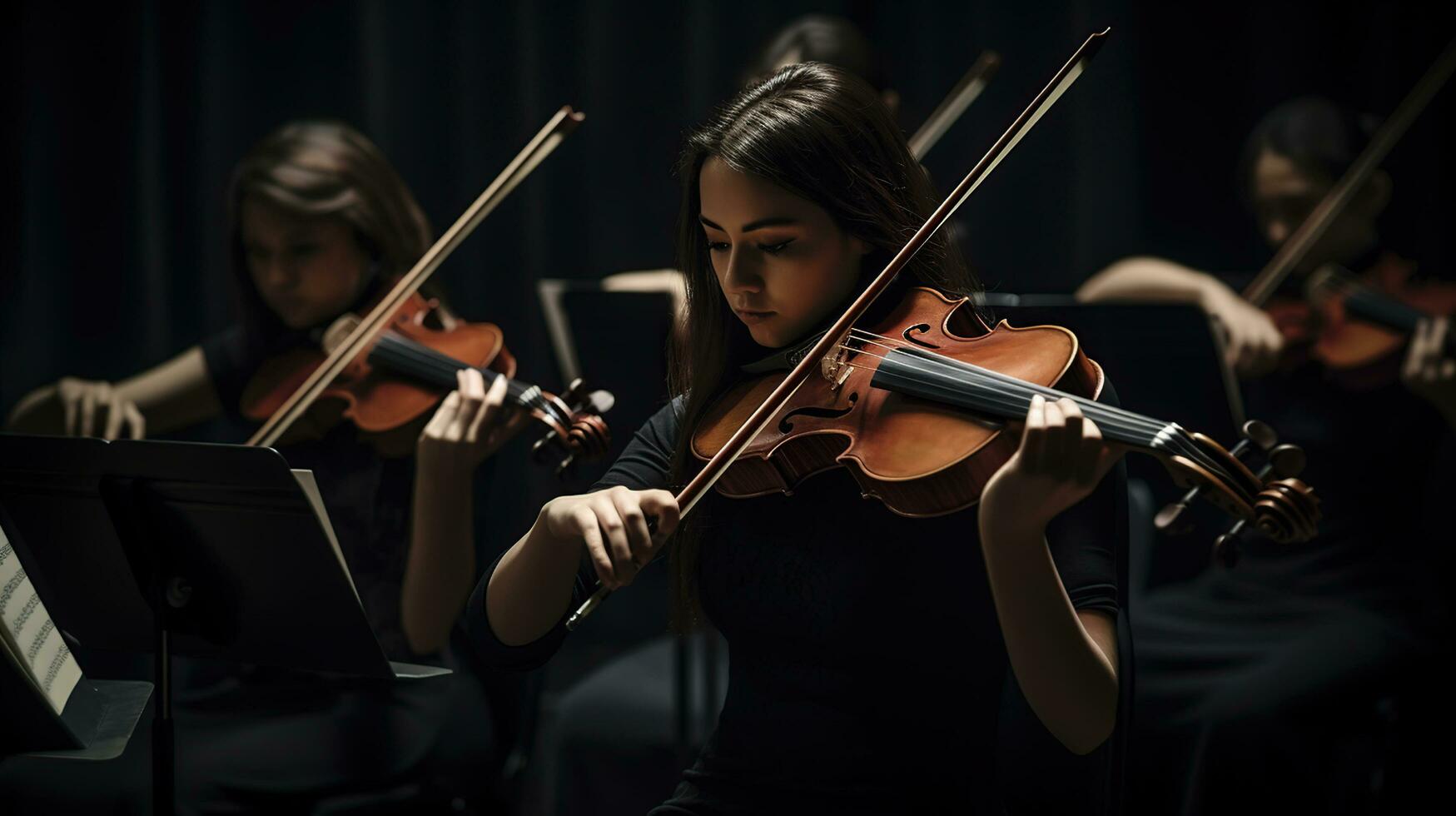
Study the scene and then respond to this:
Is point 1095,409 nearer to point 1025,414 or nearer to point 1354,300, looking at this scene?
point 1025,414

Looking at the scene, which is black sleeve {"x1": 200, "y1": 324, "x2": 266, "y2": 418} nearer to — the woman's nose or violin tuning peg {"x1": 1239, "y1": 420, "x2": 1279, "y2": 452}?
the woman's nose

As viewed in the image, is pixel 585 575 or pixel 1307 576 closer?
pixel 585 575

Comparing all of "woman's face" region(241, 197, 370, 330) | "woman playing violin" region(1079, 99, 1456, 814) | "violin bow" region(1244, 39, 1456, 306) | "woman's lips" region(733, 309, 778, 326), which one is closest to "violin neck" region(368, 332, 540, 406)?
"woman's face" region(241, 197, 370, 330)

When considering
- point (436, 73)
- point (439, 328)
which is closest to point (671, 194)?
point (436, 73)

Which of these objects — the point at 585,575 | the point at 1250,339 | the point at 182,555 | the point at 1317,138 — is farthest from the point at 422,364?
the point at 1317,138

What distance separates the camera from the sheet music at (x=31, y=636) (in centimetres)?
114

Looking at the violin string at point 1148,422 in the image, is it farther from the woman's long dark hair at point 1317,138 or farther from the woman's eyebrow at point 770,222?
the woman's long dark hair at point 1317,138

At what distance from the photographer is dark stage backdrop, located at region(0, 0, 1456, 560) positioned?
8.50 feet

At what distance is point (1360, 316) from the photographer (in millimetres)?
2047

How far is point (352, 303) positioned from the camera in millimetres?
1848

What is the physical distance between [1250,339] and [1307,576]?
0.39m

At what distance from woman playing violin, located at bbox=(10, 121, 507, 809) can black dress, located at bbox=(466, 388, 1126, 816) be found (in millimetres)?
561

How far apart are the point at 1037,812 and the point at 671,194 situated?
5.85 ft

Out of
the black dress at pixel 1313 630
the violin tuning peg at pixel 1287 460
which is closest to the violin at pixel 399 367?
the violin tuning peg at pixel 1287 460
